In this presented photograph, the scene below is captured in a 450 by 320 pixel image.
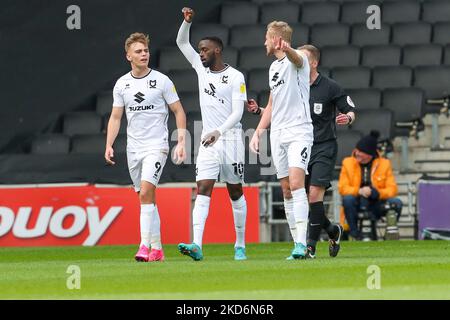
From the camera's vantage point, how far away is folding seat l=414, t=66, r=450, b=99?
24031 mm

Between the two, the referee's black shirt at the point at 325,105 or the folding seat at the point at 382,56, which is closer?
the referee's black shirt at the point at 325,105

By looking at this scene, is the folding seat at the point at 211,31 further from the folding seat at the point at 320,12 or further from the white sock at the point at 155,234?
the white sock at the point at 155,234

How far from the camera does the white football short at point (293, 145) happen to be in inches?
543

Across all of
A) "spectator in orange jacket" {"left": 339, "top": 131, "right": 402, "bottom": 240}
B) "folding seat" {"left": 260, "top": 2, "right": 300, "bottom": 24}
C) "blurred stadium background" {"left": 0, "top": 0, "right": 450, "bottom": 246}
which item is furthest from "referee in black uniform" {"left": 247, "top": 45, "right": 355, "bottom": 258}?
"folding seat" {"left": 260, "top": 2, "right": 300, "bottom": 24}

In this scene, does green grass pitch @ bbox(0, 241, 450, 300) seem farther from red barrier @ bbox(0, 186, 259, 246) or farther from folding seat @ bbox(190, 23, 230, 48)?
folding seat @ bbox(190, 23, 230, 48)

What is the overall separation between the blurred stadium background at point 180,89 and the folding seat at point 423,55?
A: 0.9 inches

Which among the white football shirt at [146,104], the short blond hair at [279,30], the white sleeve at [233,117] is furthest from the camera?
the white football shirt at [146,104]

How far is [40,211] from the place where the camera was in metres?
20.8

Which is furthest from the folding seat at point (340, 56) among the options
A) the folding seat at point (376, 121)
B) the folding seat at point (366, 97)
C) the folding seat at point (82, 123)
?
the folding seat at point (82, 123)

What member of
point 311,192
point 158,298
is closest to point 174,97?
point 311,192

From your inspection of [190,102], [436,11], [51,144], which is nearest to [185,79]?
[190,102]

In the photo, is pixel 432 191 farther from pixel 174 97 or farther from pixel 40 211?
pixel 174 97

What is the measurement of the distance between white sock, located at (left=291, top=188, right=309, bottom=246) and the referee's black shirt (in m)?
0.85

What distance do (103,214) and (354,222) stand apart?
11.8ft
